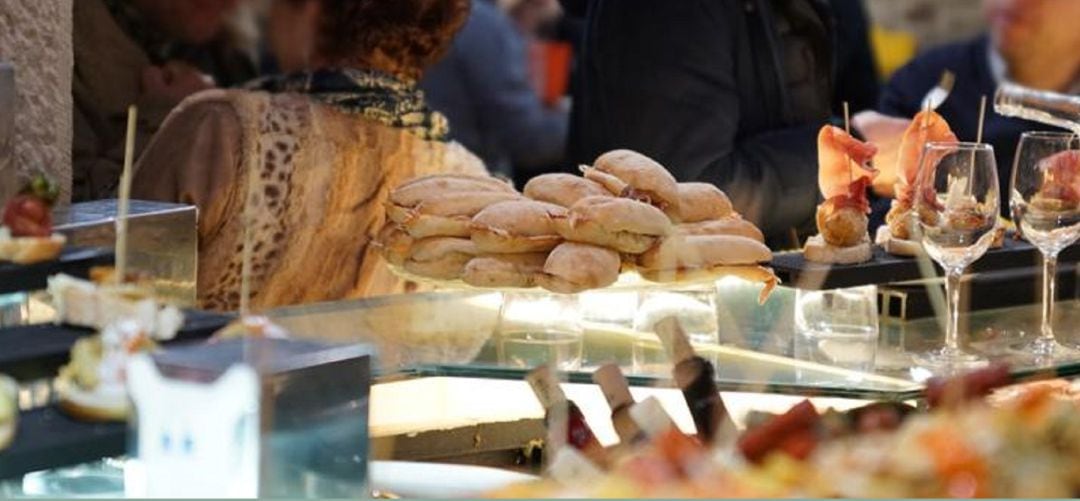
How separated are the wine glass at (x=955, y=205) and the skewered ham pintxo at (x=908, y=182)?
0.51 ft

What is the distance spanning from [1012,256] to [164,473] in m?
1.70

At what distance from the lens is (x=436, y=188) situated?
2887mm

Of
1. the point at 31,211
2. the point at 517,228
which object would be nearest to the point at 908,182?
the point at 517,228

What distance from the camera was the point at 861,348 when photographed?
8.69 feet

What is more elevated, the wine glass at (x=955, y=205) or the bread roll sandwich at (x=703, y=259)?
the wine glass at (x=955, y=205)

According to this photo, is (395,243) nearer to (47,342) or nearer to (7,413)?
(47,342)

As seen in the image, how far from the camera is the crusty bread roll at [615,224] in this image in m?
2.68

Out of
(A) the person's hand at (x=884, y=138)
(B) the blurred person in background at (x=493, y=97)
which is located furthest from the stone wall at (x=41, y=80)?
(B) the blurred person in background at (x=493, y=97)

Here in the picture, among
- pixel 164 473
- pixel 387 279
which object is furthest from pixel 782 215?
pixel 164 473

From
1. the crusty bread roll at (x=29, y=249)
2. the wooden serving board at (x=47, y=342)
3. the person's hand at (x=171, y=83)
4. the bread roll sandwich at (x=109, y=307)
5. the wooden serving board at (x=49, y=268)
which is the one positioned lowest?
the wooden serving board at (x=47, y=342)

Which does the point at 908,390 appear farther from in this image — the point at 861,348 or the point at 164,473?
the point at 164,473

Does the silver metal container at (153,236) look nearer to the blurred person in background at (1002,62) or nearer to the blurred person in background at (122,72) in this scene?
the blurred person in background at (122,72)

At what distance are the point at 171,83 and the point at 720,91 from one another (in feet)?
4.28

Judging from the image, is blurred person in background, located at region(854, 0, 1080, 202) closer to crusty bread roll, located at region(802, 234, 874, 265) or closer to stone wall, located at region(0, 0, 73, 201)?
crusty bread roll, located at region(802, 234, 874, 265)
